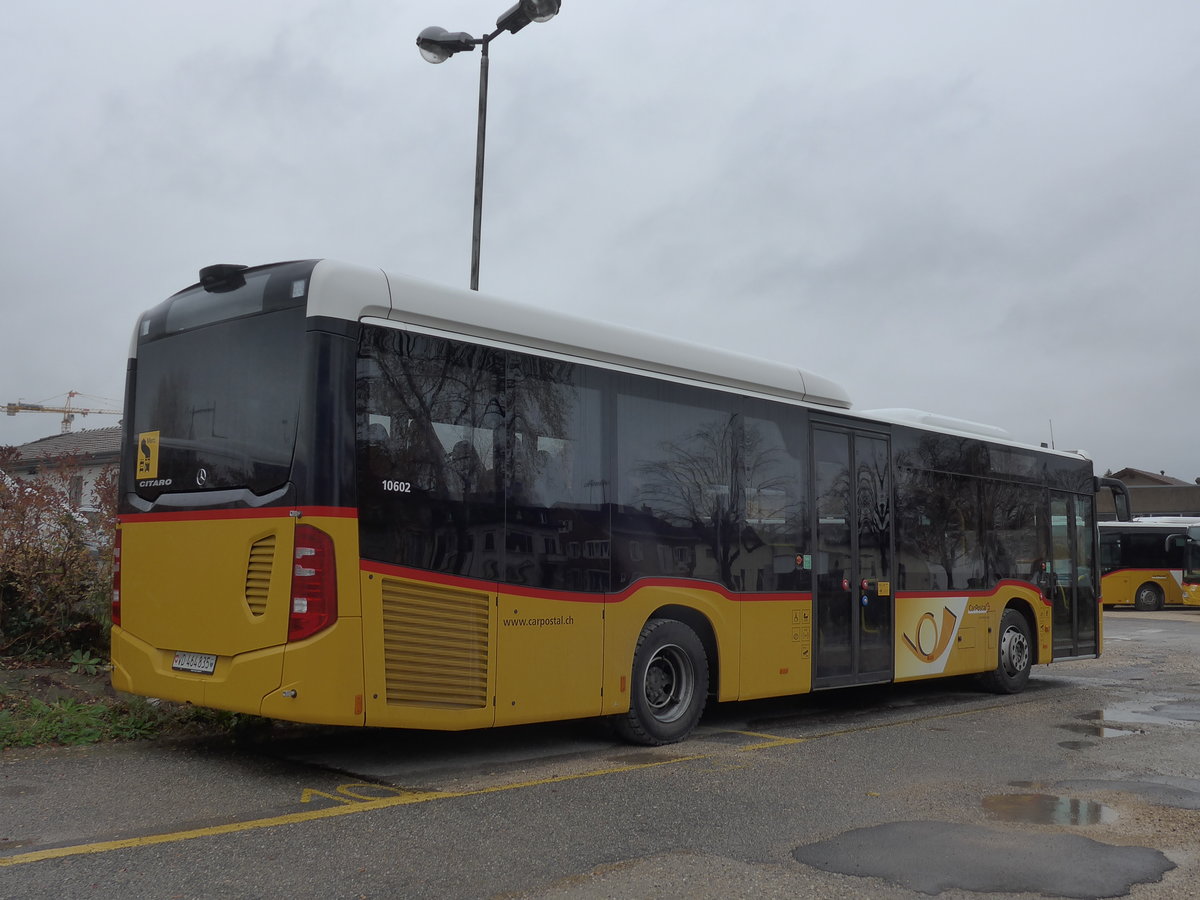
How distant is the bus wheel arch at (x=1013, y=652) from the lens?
12.9 m

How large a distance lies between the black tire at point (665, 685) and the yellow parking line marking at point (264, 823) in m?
1.00

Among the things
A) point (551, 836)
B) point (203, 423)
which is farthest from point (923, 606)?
point (203, 423)

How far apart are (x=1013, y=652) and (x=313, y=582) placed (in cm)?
959

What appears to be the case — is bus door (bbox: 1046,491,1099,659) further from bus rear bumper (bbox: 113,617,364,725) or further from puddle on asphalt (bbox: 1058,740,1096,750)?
bus rear bumper (bbox: 113,617,364,725)

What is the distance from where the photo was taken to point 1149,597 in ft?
123

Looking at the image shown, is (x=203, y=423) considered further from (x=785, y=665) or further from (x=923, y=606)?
(x=923, y=606)

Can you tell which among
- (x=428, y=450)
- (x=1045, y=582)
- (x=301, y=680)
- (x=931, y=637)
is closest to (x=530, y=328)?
(x=428, y=450)

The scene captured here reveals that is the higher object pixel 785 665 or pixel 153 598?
pixel 153 598

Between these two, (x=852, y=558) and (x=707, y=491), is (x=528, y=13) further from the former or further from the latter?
(x=852, y=558)

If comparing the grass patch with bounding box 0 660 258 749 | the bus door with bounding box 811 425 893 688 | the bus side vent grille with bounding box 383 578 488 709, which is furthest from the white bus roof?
the grass patch with bounding box 0 660 258 749

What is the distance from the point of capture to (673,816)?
6.23 metres

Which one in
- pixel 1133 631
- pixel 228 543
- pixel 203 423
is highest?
pixel 203 423

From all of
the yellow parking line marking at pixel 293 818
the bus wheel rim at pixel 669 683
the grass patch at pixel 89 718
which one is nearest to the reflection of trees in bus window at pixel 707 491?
the bus wheel rim at pixel 669 683

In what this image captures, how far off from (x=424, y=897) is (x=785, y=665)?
223 inches
